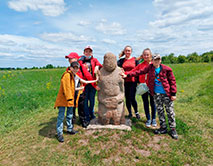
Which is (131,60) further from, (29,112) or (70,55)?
(29,112)

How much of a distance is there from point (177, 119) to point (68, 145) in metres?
4.01

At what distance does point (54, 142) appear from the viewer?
4359 mm

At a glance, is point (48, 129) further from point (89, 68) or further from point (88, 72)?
point (89, 68)

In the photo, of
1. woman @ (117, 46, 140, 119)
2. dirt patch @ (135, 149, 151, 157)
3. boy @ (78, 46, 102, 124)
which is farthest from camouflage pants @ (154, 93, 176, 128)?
boy @ (78, 46, 102, 124)

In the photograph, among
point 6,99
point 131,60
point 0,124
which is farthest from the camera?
point 6,99

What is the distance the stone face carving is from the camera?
4.54 meters

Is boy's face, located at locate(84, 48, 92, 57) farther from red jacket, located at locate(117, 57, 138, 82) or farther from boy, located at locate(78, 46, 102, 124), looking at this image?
red jacket, located at locate(117, 57, 138, 82)

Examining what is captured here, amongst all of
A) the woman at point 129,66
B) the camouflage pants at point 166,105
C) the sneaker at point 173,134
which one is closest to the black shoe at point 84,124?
the woman at point 129,66

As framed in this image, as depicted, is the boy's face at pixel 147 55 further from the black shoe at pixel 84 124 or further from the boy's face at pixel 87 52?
the black shoe at pixel 84 124

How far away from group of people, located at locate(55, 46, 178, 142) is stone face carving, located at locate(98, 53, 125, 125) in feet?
0.78

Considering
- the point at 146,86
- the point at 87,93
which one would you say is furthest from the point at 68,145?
the point at 146,86

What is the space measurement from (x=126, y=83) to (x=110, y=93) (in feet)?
3.23

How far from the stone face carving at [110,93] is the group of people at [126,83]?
9.4 inches

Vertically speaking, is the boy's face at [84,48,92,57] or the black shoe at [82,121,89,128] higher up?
the boy's face at [84,48,92,57]
